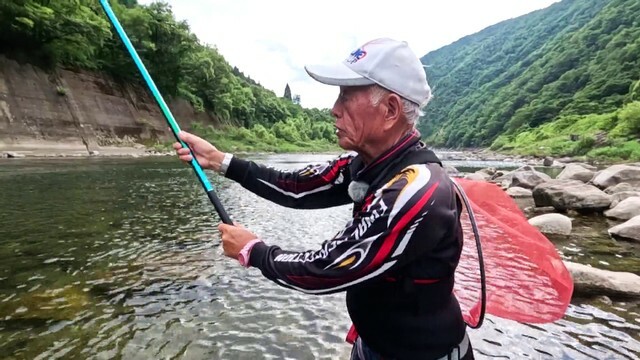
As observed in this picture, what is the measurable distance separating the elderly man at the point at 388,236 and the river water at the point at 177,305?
129 inches

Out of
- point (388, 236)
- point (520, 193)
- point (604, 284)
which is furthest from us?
point (520, 193)

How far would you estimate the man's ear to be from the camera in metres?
2.00

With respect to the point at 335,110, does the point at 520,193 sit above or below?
below

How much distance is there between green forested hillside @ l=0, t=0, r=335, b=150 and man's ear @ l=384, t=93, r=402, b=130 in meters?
2.94

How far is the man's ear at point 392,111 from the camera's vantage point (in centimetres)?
200

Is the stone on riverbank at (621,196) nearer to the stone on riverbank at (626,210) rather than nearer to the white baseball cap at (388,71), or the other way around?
the stone on riverbank at (626,210)

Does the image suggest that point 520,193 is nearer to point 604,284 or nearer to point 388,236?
point 604,284

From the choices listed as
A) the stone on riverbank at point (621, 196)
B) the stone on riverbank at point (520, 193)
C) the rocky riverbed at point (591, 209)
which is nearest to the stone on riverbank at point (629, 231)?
the rocky riverbed at point (591, 209)

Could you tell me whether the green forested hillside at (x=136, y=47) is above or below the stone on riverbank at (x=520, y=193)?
above

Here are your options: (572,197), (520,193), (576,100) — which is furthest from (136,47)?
(576,100)

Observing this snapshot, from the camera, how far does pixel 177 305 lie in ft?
20.1

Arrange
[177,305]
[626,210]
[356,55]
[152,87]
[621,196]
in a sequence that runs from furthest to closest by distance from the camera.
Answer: [621,196]
[626,210]
[177,305]
[152,87]
[356,55]

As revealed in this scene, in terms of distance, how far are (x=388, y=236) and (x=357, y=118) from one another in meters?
0.74

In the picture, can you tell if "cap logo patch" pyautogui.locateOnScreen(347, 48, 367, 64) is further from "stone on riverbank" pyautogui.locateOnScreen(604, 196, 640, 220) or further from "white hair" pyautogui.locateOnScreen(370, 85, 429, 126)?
"stone on riverbank" pyautogui.locateOnScreen(604, 196, 640, 220)
